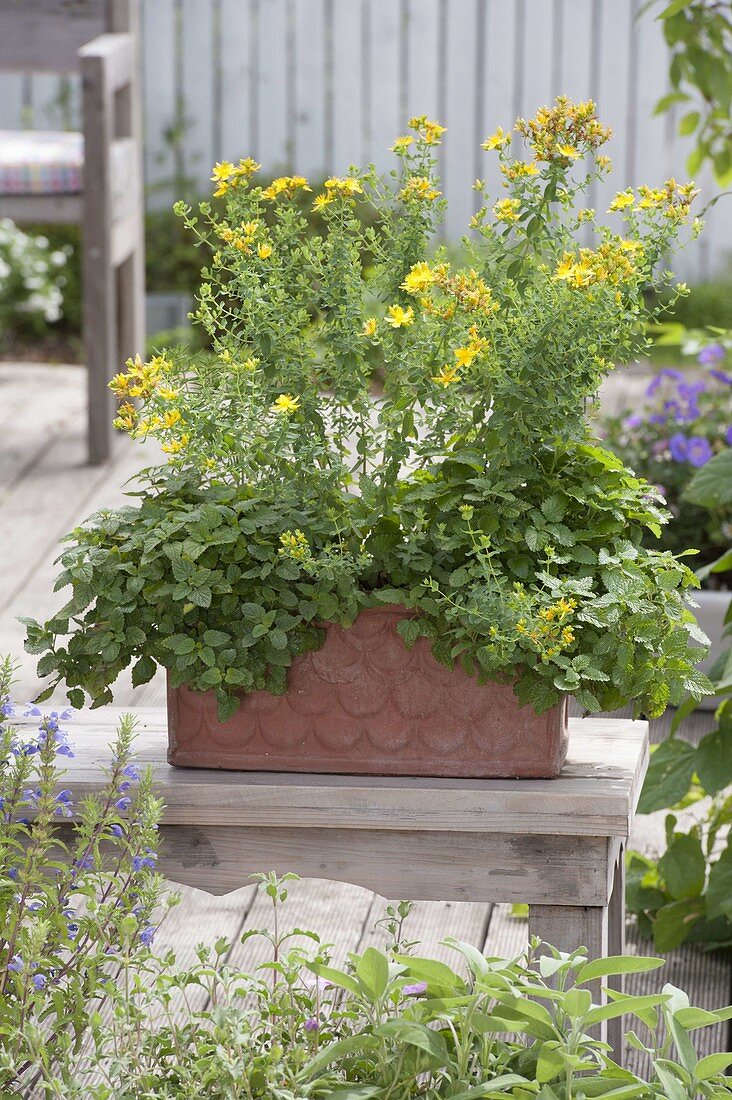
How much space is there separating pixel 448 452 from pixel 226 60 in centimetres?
567

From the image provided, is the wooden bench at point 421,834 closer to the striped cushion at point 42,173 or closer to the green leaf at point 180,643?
the green leaf at point 180,643

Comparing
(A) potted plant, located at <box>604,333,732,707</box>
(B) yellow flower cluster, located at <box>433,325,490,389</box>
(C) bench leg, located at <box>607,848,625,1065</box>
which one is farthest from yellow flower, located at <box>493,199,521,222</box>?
(A) potted plant, located at <box>604,333,732,707</box>

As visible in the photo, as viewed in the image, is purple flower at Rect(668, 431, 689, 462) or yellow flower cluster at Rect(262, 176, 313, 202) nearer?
yellow flower cluster at Rect(262, 176, 313, 202)

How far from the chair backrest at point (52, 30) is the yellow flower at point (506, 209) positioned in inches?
135

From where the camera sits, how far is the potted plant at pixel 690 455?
3092mm

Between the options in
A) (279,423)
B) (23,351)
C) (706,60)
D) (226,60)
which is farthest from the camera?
(226,60)

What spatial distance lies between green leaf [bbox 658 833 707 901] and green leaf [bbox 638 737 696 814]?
73 millimetres

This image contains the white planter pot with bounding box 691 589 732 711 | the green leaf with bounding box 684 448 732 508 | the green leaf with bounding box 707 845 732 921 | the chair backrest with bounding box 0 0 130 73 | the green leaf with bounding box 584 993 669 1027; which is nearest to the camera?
the green leaf with bounding box 584 993 669 1027

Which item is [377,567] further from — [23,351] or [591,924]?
[23,351]

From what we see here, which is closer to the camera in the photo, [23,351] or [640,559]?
[640,559]

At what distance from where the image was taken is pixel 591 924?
4.76 feet

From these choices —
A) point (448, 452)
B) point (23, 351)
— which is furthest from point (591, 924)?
point (23, 351)

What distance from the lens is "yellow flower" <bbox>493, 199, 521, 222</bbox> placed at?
1396 millimetres

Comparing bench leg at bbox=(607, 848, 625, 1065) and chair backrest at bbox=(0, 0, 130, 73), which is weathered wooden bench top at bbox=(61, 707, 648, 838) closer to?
bench leg at bbox=(607, 848, 625, 1065)
